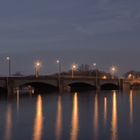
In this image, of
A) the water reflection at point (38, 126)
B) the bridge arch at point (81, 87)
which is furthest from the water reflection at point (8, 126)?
the bridge arch at point (81, 87)

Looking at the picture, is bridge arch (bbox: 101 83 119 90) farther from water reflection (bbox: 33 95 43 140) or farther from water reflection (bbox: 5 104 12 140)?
water reflection (bbox: 33 95 43 140)

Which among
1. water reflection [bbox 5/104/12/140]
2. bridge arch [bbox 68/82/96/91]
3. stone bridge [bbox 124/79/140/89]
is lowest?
water reflection [bbox 5/104/12/140]

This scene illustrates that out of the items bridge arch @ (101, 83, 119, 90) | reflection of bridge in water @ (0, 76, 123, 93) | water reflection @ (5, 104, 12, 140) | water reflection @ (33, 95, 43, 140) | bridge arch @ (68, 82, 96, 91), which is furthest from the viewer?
bridge arch @ (101, 83, 119, 90)

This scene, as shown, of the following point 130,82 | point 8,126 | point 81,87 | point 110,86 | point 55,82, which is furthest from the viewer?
point 130,82

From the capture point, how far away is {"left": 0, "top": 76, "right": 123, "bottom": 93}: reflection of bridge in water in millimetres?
94562

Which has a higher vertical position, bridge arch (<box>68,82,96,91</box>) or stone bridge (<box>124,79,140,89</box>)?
stone bridge (<box>124,79,140,89</box>)

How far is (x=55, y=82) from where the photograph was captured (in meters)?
112

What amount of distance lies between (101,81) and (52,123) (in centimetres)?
8924

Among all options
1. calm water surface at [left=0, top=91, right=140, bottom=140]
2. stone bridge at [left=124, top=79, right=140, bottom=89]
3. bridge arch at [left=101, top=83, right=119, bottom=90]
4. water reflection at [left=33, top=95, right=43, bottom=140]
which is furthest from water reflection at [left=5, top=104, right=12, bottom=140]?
stone bridge at [left=124, top=79, right=140, bottom=89]

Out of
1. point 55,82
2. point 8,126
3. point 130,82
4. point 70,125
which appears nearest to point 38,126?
point 8,126

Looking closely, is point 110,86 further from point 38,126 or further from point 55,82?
point 38,126

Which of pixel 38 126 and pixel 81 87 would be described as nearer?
pixel 38 126

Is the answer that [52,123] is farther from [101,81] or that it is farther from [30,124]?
[101,81]

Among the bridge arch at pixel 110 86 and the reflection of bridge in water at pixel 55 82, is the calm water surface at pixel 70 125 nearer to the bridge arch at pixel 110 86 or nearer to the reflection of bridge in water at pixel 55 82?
the reflection of bridge in water at pixel 55 82
